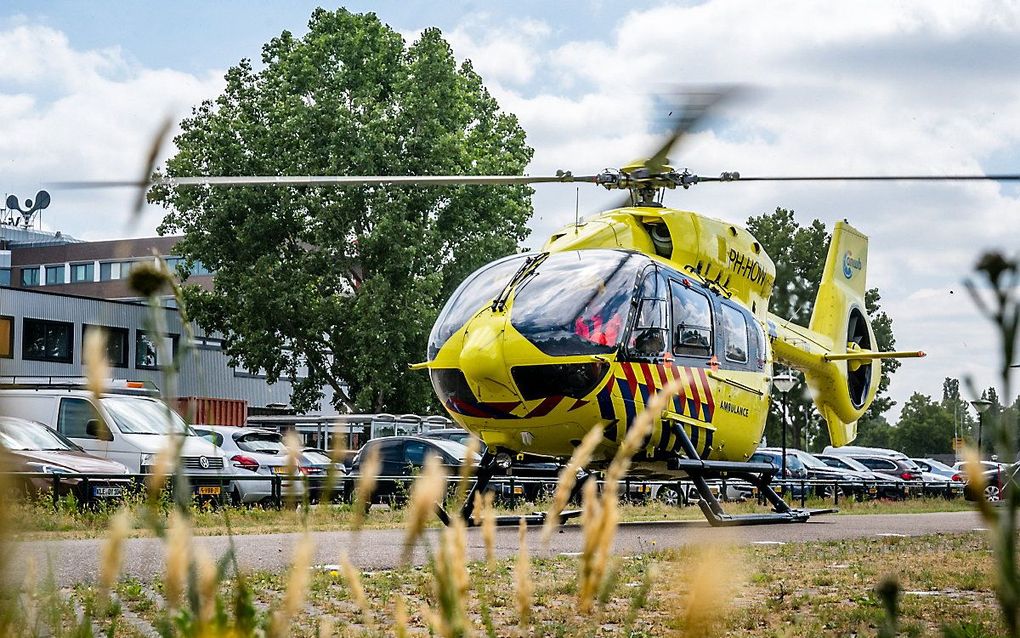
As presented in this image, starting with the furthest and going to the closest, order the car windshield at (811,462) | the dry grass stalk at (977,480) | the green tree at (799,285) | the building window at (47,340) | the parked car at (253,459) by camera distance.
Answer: the green tree at (799,285) < the building window at (47,340) < the car windshield at (811,462) < the parked car at (253,459) < the dry grass stalk at (977,480)

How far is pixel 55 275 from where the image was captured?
81750mm

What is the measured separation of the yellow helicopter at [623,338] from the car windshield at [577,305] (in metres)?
0.01

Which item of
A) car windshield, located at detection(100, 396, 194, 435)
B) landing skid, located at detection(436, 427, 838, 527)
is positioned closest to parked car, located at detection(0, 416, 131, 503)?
car windshield, located at detection(100, 396, 194, 435)

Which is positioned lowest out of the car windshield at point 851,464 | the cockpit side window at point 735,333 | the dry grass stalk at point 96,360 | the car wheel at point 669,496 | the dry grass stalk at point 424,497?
the car wheel at point 669,496

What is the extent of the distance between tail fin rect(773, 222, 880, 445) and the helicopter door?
5181 millimetres

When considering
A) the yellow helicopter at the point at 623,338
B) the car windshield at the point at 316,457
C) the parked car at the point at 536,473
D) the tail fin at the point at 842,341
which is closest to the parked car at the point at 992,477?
the parked car at the point at 536,473

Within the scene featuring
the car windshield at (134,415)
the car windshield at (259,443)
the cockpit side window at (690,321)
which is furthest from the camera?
the car windshield at (259,443)

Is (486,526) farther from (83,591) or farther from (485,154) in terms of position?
(485,154)

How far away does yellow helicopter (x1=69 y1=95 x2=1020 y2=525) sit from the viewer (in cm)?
1262

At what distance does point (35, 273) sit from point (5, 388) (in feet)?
286

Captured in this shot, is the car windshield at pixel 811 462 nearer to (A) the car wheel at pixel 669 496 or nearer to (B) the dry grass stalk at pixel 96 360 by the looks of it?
(A) the car wheel at pixel 669 496

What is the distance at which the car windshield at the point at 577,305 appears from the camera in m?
12.6

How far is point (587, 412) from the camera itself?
12.6 metres

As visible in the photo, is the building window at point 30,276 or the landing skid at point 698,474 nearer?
the landing skid at point 698,474
